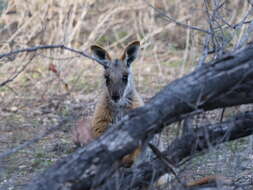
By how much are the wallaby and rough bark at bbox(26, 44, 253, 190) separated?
2353 mm

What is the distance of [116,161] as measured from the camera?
413cm

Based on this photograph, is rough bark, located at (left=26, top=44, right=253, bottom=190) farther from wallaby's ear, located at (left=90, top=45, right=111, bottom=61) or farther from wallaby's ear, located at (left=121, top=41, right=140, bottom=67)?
wallaby's ear, located at (left=121, top=41, right=140, bottom=67)

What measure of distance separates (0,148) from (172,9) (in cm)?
760

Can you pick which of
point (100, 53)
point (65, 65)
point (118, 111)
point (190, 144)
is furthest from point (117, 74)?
point (65, 65)

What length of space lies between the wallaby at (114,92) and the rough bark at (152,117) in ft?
7.72

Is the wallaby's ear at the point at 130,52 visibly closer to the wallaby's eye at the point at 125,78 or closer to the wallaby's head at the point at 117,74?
the wallaby's head at the point at 117,74

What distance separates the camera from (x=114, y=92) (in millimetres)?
6586

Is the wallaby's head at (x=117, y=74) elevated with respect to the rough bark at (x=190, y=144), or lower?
elevated

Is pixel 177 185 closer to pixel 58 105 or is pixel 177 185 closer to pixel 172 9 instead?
pixel 58 105

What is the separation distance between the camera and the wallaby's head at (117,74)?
259 inches

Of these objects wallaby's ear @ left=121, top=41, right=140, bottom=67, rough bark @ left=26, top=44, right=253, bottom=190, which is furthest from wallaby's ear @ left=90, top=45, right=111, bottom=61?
rough bark @ left=26, top=44, right=253, bottom=190

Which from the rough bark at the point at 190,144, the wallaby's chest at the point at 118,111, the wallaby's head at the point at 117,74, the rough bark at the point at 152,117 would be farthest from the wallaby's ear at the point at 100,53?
the rough bark at the point at 152,117

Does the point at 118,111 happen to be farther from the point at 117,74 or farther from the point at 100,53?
the point at 100,53

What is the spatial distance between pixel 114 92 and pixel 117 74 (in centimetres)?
22
